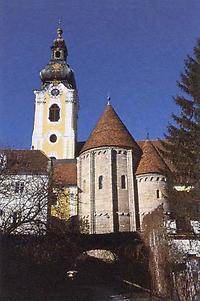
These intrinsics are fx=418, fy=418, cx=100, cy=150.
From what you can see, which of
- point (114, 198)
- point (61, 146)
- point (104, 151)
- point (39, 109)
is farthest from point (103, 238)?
point (39, 109)

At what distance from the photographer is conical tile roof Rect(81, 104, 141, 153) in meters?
35.1

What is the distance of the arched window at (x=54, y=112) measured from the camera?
51656 mm

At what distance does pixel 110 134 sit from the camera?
35656 mm

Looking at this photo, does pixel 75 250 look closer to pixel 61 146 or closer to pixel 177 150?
pixel 177 150

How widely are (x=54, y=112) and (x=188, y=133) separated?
3561cm

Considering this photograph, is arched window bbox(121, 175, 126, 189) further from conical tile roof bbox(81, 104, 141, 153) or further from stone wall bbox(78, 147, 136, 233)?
conical tile roof bbox(81, 104, 141, 153)

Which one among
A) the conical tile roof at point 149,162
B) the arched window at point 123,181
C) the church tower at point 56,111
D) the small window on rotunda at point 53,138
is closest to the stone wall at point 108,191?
the arched window at point 123,181

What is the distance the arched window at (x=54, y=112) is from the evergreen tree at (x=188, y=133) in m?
33.5

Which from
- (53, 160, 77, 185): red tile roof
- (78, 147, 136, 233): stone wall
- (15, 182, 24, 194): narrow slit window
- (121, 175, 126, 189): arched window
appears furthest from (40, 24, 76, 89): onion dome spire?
(15, 182, 24, 194): narrow slit window

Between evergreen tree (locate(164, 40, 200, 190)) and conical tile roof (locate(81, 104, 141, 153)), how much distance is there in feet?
51.6

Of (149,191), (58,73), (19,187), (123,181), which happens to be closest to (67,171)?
(123,181)

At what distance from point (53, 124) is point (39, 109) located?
294cm

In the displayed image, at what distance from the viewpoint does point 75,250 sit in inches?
877

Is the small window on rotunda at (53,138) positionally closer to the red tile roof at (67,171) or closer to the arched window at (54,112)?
the arched window at (54,112)
